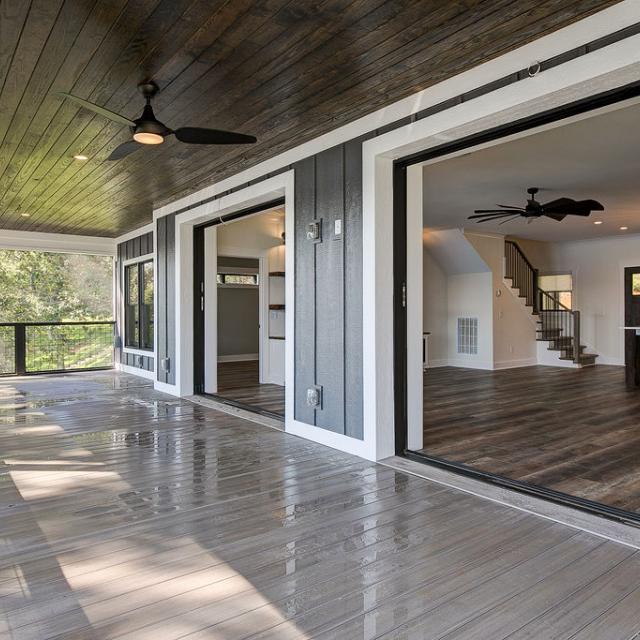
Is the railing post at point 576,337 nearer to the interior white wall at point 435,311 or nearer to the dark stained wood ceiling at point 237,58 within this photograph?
the interior white wall at point 435,311

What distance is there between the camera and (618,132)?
466cm

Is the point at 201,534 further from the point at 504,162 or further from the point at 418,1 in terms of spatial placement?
the point at 504,162

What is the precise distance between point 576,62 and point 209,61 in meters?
2.00

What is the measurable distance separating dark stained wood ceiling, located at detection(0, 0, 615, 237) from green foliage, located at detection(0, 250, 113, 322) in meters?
9.41

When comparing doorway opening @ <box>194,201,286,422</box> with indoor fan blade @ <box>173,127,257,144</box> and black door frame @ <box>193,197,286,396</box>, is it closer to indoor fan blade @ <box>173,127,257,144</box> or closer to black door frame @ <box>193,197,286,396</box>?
black door frame @ <box>193,197,286,396</box>

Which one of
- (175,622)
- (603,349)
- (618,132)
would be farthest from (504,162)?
(603,349)

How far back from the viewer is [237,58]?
3.08 m

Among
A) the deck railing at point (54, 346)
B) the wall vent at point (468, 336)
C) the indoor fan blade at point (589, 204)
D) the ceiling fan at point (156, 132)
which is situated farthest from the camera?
the wall vent at point (468, 336)

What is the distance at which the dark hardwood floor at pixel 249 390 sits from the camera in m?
6.22

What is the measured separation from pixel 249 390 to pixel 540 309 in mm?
6858

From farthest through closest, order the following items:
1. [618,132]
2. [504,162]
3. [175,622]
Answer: [504,162], [618,132], [175,622]

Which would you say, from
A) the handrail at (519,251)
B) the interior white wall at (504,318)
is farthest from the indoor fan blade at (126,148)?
the handrail at (519,251)

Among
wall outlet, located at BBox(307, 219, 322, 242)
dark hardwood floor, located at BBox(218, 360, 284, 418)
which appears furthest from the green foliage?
wall outlet, located at BBox(307, 219, 322, 242)

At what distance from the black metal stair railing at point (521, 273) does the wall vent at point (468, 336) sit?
1.16 metres
